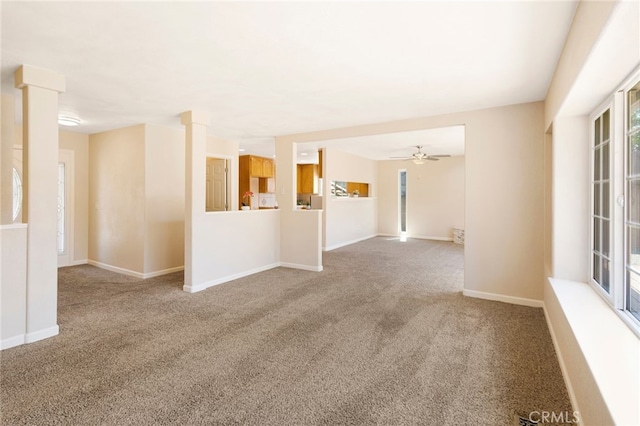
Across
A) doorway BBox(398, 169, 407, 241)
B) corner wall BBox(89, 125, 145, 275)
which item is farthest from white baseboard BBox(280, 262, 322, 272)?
doorway BBox(398, 169, 407, 241)

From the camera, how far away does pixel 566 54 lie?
224cm

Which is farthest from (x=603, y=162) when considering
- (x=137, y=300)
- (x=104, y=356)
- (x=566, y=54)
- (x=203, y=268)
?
(x=137, y=300)

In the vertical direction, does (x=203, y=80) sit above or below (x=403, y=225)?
above

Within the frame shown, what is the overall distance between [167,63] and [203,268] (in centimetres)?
266

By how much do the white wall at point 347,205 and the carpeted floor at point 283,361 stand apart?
3593mm

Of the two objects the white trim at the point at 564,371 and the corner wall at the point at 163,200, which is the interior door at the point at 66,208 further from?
the white trim at the point at 564,371

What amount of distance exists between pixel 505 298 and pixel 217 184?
17.8 ft

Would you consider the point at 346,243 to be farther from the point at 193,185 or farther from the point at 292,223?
the point at 193,185

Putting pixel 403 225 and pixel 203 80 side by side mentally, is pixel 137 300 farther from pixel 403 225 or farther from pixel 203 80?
pixel 403 225

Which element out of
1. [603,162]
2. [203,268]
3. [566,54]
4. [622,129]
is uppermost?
[566,54]

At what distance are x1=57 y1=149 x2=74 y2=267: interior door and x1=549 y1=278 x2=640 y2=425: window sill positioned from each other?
7.10 meters

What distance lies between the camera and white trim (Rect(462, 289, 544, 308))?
3646 mm

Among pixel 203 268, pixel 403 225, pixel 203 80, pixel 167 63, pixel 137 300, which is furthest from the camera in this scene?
pixel 403 225

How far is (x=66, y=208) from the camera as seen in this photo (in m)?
5.62
